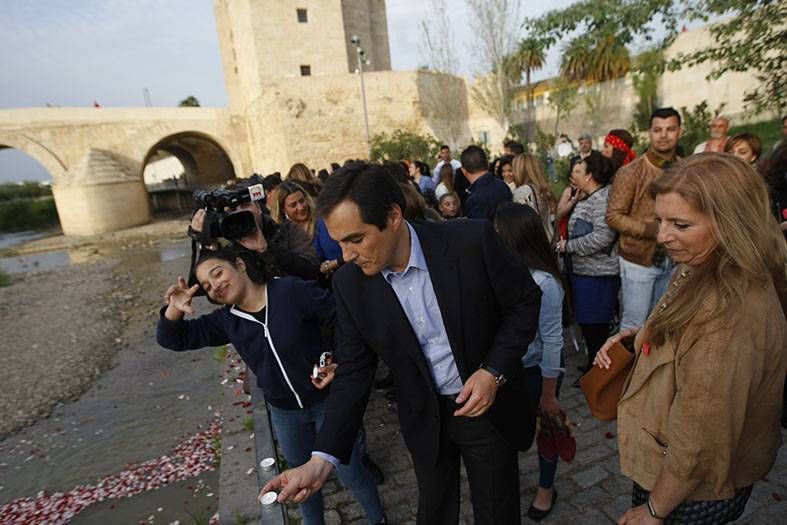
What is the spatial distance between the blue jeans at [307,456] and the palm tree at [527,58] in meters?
5.44

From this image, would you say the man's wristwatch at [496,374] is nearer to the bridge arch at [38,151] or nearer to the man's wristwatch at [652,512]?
the man's wristwatch at [652,512]

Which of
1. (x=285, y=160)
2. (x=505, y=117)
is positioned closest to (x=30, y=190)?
(x=285, y=160)

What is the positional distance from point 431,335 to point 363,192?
0.64 metres

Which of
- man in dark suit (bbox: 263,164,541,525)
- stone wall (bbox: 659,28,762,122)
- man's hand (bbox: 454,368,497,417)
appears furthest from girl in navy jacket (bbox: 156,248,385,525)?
stone wall (bbox: 659,28,762,122)

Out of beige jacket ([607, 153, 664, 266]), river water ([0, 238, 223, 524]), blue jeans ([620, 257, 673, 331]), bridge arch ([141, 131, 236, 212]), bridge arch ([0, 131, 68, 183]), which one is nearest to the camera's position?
beige jacket ([607, 153, 664, 266])

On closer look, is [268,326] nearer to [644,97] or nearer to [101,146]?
[644,97]

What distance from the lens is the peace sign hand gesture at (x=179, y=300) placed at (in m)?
2.11

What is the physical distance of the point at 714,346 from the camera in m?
1.16

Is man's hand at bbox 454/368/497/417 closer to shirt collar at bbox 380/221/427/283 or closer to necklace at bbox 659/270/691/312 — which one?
shirt collar at bbox 380/221/427/283

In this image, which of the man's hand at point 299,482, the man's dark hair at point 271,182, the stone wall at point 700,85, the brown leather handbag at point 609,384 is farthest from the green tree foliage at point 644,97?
the man's hand at point 299,482

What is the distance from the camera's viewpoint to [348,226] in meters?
1.51

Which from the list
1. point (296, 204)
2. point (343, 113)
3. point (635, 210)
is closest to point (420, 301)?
point (635, 210)

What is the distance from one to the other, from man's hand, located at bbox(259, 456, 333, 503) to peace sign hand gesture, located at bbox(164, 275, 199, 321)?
0.96 metres

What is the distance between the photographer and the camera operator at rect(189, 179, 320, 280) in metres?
2.68
